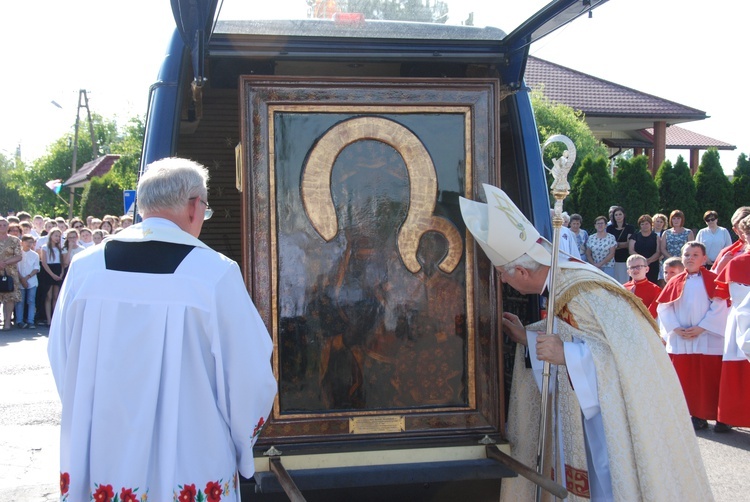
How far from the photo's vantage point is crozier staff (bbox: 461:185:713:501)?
11.1 feet

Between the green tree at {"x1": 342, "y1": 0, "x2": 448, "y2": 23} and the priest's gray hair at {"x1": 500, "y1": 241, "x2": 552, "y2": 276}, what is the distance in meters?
1.29

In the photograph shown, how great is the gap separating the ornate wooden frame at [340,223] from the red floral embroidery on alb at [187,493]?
91 centimetres

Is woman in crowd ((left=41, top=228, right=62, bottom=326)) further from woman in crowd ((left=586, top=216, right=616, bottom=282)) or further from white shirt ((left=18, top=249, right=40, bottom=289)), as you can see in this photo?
woman in crowd ((left=586, top=216, right=616, bottom=282))

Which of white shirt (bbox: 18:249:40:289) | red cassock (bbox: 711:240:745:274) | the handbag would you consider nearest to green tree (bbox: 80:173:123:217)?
white shirt (bbox: 18:249:40:289)

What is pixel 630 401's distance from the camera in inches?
133

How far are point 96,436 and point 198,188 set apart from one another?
923 millimetres

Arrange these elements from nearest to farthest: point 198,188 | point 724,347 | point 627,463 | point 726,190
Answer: point 198,188, point 627,463, point 724,347, point 726,190

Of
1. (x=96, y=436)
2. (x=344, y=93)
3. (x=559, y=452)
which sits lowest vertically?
(x=559, y=452)

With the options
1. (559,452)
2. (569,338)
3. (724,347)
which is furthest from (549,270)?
(724,347)

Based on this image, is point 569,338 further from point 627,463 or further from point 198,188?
point 198,188

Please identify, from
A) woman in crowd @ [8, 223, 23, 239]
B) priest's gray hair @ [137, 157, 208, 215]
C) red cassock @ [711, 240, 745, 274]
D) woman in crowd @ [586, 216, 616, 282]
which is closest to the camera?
priest's gray hair @ [137, 157, 208, 215]

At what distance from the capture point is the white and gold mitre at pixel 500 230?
3.56 metres

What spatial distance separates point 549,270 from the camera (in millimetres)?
3641

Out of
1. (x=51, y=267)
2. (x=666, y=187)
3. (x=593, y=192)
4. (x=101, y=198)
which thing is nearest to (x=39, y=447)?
(x=51, y=267)
